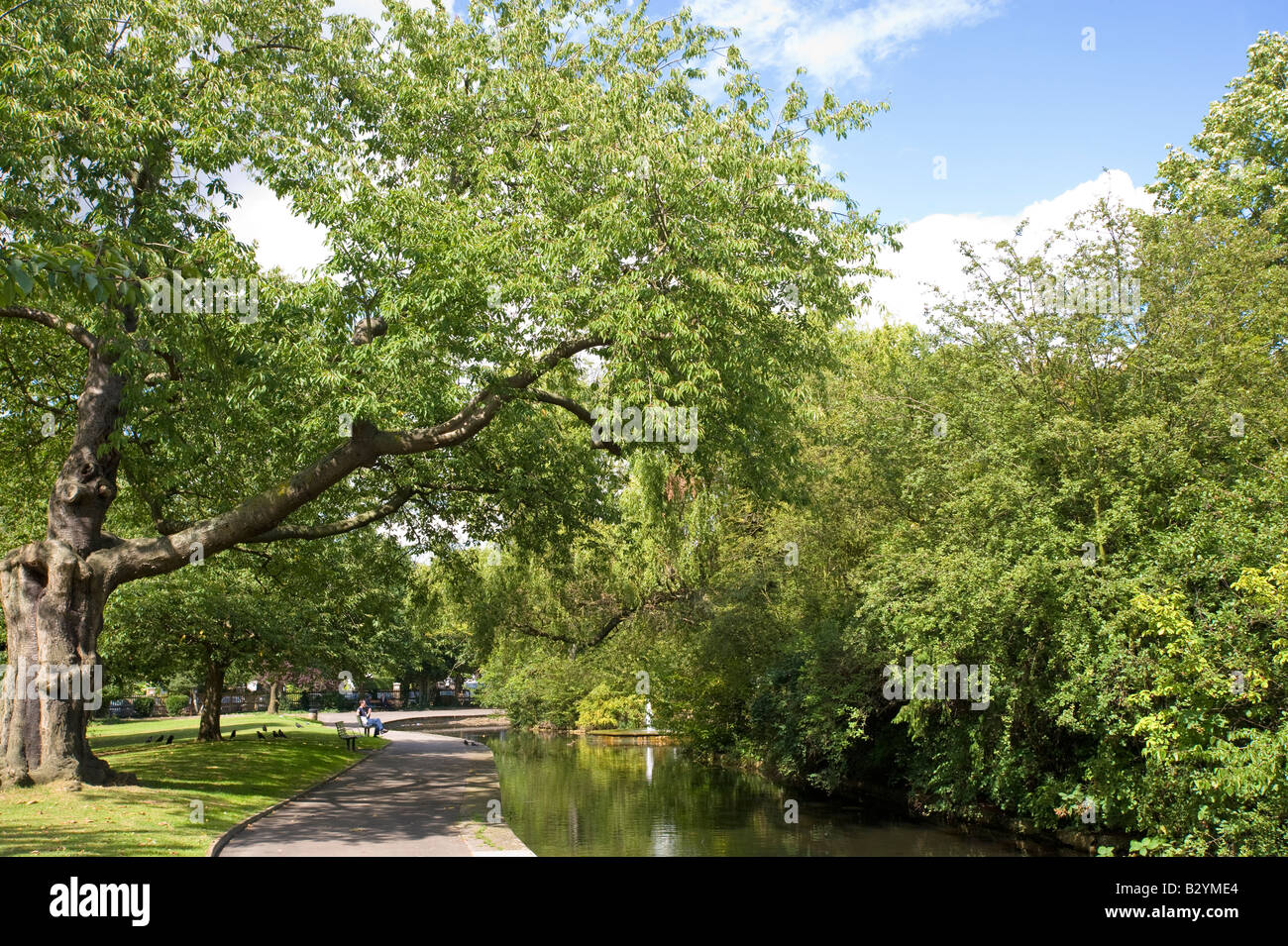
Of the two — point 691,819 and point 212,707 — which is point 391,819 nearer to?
point 691,819

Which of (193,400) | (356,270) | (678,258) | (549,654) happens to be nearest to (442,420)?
(356,270)

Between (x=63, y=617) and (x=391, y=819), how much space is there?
6395 millimetres

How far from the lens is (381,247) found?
48.2 ft

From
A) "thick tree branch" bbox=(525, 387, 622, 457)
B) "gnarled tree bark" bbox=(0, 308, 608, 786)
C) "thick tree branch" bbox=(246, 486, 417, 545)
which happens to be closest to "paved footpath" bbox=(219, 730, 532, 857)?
"gnarled tree bark" bbox=(0, 308, 608, 786)

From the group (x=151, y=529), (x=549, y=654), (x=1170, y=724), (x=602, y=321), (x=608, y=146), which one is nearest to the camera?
(x=1170, y=724)

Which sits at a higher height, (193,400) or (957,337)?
(957,337)

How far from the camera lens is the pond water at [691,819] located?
16.2 m

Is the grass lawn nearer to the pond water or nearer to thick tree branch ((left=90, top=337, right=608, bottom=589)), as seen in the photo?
thick tree branch ((left=90, top=337, right=608, bottom=589))

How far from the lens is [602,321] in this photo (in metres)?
13.1

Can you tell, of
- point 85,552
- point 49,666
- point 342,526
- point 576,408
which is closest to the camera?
point 49,666

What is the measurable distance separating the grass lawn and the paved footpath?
59cm

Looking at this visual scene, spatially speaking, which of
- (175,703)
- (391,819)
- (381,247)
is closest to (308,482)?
(381,247)

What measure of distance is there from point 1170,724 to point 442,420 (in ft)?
38.5
